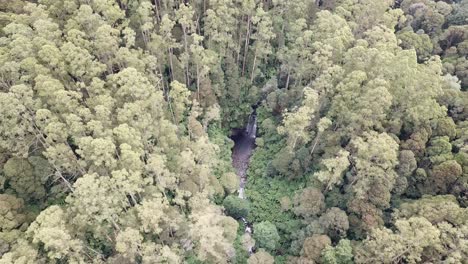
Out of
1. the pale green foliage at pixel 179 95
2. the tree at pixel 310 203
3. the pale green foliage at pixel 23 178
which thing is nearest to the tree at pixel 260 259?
the tree at pixel 310 203

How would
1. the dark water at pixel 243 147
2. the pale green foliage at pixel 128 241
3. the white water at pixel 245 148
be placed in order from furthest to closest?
the dark water at pixel 243 147, the white water at pixel 245 148, the pale green foliage at pixel 128 241

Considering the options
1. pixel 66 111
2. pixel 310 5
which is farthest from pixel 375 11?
pixel 66 111

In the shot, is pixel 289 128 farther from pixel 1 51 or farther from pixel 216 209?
pixel 1 51

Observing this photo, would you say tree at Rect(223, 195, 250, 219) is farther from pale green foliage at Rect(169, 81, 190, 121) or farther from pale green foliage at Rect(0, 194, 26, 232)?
pale green foliage at Rect(0, 194, 26, 232)

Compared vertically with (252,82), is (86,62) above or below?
above

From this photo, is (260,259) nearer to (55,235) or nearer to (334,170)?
(334,170)

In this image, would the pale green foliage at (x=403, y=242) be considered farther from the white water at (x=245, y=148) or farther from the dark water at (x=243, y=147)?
the dark water at (x=243, y=147)

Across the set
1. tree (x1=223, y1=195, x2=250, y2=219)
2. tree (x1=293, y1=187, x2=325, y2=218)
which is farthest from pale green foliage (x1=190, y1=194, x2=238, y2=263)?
tree (x1=293, y1=187, x2=325, y2=218)
